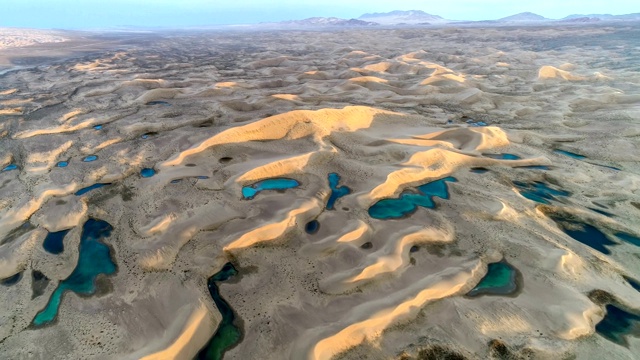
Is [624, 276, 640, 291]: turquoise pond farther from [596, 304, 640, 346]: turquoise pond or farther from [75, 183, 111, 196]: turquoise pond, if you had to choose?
[75, 183, 111, 196]: turquoise pond

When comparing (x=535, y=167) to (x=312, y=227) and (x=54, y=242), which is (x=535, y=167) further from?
(x=54, y=242)

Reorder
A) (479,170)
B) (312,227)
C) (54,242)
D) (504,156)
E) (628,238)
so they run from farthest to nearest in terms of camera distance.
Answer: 1. (504,156)
2. (479,170)
3. (312,227)
4. (54,242)
5. (628,238)

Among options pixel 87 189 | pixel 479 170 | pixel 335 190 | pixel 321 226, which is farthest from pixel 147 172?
pixel 479 170

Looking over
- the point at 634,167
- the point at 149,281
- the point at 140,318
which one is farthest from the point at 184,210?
the point at 634,167

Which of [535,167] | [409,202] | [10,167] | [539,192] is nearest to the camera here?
[409,202]

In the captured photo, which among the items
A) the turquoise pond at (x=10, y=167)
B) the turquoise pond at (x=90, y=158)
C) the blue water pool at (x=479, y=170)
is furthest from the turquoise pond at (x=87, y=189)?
the blue water pool at (x=479, y=170)

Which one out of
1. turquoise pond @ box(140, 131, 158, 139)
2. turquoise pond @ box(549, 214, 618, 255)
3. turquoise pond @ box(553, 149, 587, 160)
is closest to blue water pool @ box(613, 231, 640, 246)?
turquoise pond @ box(549, 214, 618, 255)

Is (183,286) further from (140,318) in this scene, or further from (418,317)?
(418,317)

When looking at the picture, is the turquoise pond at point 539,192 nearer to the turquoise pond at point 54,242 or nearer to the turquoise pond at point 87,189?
the turquoise pond at point 54,242
